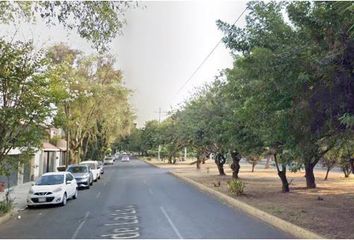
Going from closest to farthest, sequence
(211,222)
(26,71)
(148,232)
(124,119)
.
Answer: (148,232) → (211,222) → (26,71) → (124,119)

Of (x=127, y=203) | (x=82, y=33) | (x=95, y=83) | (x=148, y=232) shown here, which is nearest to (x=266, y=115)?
(x=148, y=232)

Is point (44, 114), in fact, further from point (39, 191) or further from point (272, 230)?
point (272, 230)

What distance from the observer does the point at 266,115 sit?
40.7 ft

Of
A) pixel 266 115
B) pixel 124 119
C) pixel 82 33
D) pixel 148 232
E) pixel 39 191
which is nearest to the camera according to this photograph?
pixel 82 33

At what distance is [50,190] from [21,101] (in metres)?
4.29

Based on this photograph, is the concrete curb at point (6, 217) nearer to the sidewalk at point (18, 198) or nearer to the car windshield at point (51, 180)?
the sidewalk at point (18, 198)

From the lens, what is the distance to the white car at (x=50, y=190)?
1861 centimetres

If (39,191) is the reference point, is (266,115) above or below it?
above

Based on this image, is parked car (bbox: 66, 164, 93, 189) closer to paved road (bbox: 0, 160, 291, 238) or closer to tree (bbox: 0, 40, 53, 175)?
paved road (bbox: 0, 160, 291, 238)

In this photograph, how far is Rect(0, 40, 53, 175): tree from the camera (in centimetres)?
1619

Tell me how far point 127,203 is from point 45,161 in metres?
25.3

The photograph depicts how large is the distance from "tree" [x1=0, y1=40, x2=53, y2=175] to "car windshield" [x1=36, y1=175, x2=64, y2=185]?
231 centimetres

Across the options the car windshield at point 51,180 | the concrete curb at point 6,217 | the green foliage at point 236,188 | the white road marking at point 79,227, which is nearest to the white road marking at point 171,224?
the white road marking at point 79,227

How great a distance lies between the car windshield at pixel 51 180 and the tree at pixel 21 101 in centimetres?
231
